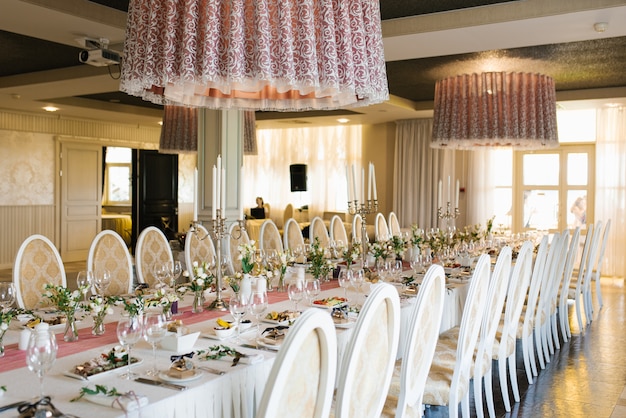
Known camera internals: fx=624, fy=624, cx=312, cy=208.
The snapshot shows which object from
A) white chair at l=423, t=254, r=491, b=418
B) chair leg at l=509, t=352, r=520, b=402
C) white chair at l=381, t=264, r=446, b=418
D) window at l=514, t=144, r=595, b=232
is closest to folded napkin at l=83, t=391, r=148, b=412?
white chair at l=381, t=264, r=446, b=418

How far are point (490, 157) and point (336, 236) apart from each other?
4.32 meters

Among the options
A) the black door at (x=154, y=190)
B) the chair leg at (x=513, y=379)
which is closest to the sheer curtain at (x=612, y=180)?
the chair leg at (x=513, y=379)

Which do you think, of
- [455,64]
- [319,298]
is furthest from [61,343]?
[455,64]

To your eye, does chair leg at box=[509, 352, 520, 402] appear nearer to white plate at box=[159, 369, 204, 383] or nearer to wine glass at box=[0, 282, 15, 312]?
white plate at box=[159, 369, 204, 383]

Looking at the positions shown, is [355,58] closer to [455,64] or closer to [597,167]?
[455,64]

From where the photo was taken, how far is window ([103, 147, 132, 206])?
14.0m

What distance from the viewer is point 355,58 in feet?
9.28

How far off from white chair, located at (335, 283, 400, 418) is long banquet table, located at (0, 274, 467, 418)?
411 millimetres

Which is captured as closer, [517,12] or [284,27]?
[284,27]

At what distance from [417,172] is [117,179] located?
6901mm

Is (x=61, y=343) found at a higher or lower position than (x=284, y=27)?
lower

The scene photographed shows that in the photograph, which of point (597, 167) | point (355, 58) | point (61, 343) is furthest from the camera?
point (597, 167)

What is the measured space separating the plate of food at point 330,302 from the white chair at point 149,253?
1747 mm

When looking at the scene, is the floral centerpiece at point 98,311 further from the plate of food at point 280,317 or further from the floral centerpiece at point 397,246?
the floral centerpiece at point 397,246
